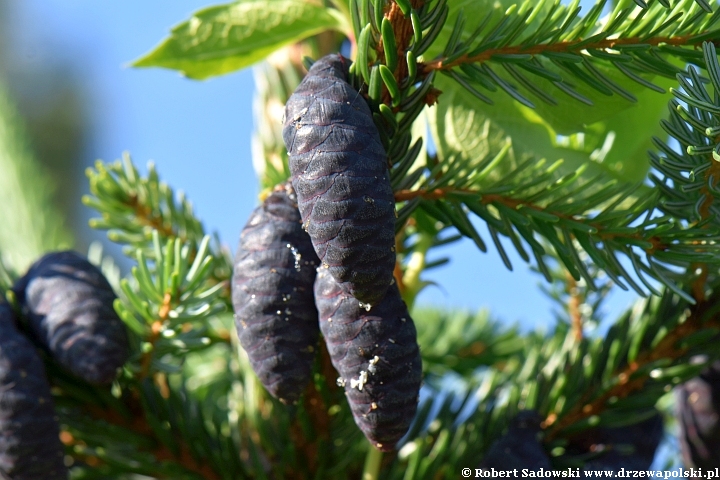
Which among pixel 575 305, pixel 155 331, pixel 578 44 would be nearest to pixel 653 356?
pixel 575 305

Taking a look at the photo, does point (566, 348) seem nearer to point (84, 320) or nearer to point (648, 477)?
point (648, 477)

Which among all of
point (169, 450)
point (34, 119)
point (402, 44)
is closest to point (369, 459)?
point (169, 450)

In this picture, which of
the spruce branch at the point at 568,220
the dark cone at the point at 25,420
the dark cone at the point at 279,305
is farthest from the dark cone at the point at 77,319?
the spruce branch at the point at 568,220

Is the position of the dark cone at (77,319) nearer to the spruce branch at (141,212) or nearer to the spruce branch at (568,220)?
the spruce branch at (141,212)

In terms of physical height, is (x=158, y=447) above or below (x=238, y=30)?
below

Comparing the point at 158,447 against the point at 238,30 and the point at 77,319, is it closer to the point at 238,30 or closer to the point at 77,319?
the point at 77,319

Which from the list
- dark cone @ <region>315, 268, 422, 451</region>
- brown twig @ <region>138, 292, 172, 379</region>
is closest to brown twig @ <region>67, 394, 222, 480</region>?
brown twig @ <region>138, 292, 172, 379</region>
